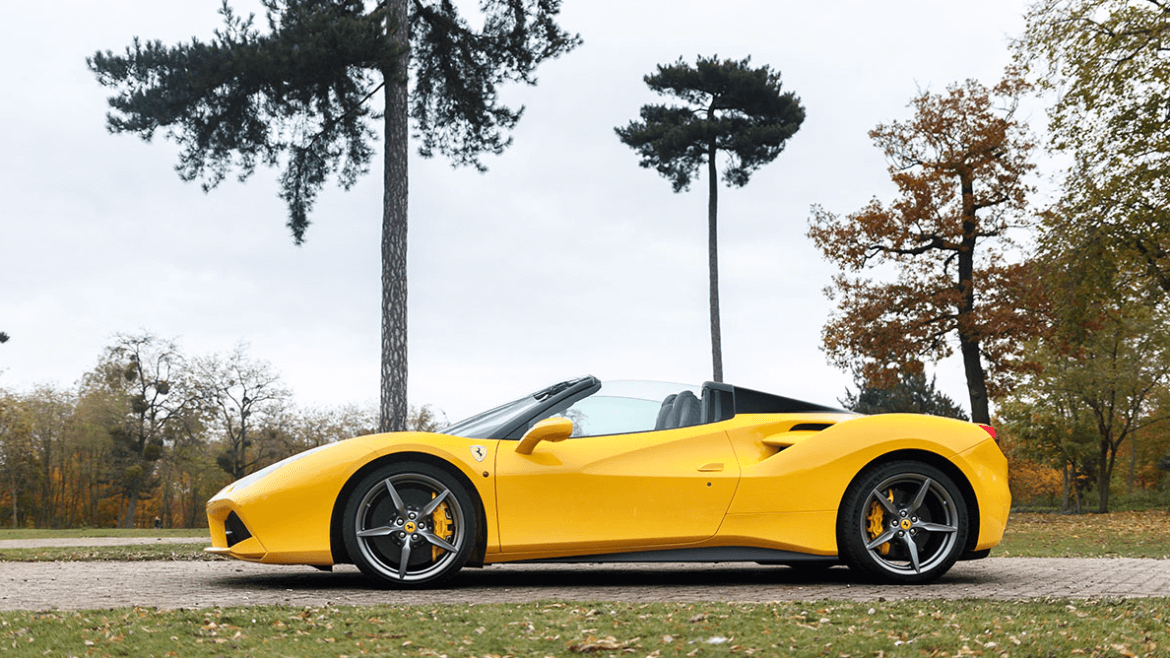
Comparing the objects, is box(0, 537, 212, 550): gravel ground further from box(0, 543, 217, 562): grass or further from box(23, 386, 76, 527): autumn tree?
box(23, 386, 76, 527): autumn tree

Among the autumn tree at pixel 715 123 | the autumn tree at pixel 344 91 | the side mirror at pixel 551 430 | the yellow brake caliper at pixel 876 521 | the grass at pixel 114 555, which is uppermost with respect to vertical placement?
the autumn tree at pixel 715 123

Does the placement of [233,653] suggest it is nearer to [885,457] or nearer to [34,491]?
[885,457]

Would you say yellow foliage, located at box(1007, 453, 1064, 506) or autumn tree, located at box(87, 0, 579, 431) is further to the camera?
yellow foliage, located at box(1007, 453, 1064, 506)

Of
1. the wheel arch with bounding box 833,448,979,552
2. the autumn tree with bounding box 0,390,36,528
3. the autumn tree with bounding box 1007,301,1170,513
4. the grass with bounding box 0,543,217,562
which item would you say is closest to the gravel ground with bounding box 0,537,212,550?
the grass with bounding box 0,543,217,562

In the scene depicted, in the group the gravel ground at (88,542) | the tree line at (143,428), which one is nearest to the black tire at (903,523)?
the gravel ground at (88,542)

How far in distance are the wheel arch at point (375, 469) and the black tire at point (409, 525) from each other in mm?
29

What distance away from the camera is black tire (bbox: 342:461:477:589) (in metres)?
5.89

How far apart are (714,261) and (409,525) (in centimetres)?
2453

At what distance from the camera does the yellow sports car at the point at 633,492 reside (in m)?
5.93

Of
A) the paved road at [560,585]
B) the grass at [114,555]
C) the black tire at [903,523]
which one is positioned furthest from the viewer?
the grass at [114,555]

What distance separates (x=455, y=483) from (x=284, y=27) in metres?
12.9

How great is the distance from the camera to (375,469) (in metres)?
5.98

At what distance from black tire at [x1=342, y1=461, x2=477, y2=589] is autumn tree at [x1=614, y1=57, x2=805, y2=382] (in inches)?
982

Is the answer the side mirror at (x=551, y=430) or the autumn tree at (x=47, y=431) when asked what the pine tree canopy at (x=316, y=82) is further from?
the autumn tree at (x=47, y=431)
